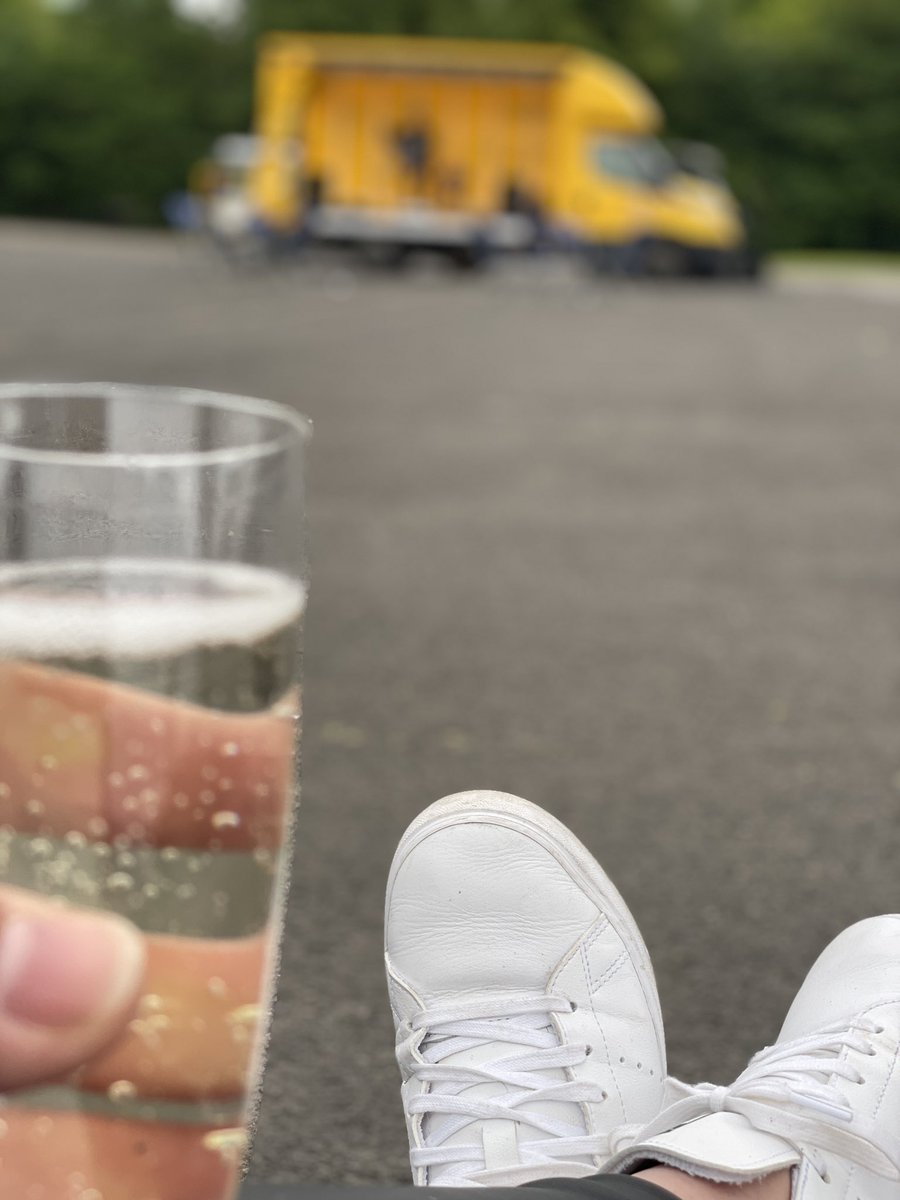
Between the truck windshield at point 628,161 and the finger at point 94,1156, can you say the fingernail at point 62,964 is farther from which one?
the truck windshield at point 628,161

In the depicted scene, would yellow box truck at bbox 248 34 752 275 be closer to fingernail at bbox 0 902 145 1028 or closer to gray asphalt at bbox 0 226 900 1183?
gray asphalt at bbox 0 226 900 1183

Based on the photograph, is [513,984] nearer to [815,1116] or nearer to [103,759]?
[815,1116]

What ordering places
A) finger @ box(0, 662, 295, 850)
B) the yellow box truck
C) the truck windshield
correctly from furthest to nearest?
the truck windshield, the yellow box truck, finger @ box(0, 662, 295, 850)

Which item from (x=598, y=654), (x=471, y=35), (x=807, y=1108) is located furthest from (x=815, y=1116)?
(x=471, y=35)

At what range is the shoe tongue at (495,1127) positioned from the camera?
1267 mm

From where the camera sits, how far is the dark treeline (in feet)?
99.4

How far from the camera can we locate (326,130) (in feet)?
61.8

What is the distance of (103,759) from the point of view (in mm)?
479

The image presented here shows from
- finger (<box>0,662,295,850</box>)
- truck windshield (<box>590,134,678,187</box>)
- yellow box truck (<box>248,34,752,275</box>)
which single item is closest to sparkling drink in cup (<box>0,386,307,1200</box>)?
finger (<box>0,662,295,850</box>)

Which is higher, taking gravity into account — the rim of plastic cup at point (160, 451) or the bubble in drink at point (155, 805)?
the rim of plastic cup at point (160, 451)

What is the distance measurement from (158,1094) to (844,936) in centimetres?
98

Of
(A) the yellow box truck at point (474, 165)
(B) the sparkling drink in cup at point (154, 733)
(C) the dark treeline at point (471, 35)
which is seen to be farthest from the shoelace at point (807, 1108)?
(C) the dark treeline at point (471, 35)

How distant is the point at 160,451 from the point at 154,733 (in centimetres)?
11

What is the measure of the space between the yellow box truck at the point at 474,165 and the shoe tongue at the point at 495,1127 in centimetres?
1674
